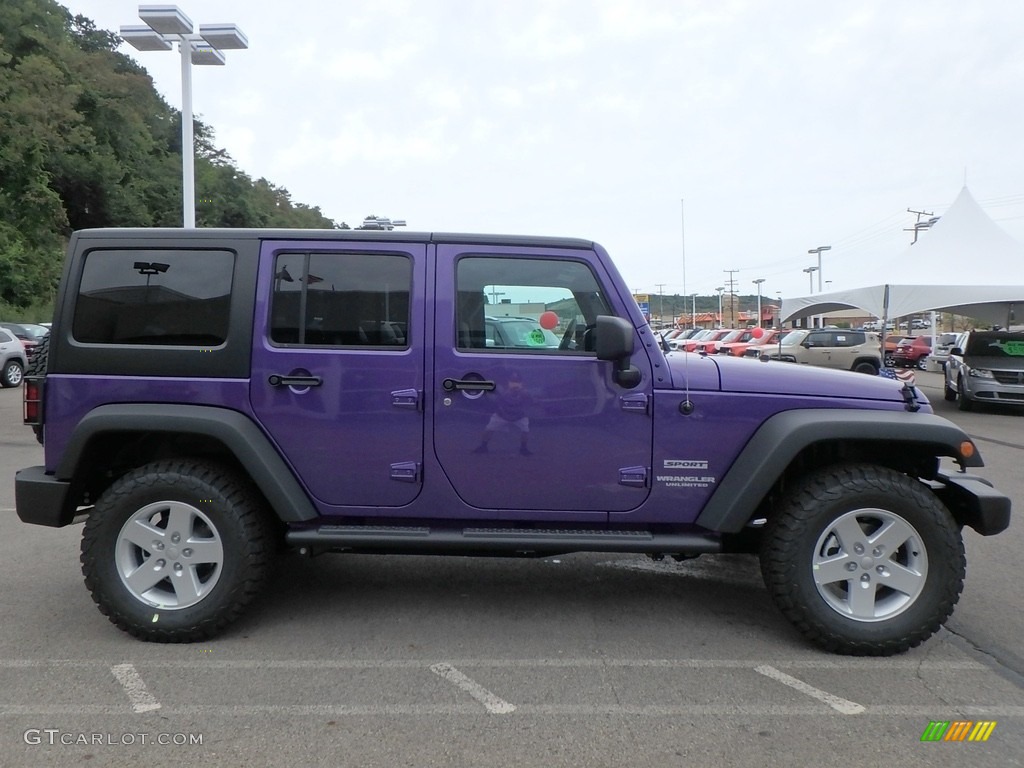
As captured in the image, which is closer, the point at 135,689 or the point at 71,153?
the point at 135,689

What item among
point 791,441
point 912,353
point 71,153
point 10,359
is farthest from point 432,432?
point 71,153

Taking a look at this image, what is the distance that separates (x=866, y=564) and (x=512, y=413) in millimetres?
1792

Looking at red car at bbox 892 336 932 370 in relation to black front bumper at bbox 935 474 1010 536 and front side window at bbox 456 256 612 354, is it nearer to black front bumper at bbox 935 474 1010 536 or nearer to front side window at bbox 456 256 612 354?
black front bumper at bbox 935 474 1010 536

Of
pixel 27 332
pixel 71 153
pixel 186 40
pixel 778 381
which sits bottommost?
pixel 778 381

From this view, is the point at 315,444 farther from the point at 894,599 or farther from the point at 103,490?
the point at 894,599

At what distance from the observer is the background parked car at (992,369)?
14969 millimetres

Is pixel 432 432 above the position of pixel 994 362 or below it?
below

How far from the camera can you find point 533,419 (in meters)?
3.87

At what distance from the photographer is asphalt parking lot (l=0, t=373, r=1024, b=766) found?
300 cm

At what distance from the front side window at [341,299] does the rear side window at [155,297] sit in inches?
10.9

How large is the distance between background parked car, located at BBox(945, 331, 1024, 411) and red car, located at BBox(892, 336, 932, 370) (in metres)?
19.1

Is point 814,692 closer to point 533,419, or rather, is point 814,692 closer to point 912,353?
point 533,419

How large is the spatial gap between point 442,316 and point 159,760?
7.08ft

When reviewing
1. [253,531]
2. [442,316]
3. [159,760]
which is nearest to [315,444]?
[253,531]
